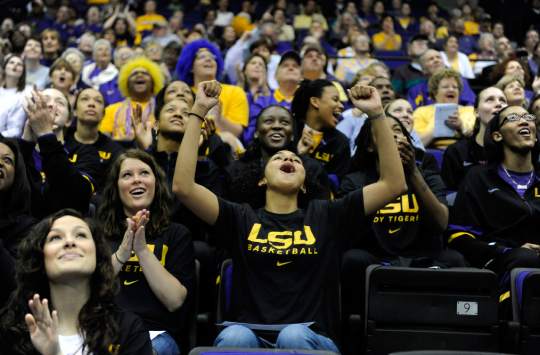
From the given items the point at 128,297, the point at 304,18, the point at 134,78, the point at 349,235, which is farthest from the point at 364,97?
the point at 304,18

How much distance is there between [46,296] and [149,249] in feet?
1.99

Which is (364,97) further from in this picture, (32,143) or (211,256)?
(32,143)

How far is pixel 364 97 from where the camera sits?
3480 mm

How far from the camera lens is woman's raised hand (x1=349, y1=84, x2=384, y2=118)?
345 cm

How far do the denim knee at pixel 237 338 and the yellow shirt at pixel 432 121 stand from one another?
3.11m

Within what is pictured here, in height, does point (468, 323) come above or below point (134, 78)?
below

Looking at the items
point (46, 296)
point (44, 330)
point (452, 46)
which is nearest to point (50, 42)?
point (452, 46)

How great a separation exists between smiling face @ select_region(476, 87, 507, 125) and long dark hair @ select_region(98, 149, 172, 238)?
2.49 meters

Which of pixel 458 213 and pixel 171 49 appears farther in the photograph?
pixel 171 49

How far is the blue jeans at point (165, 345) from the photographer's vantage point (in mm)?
3340

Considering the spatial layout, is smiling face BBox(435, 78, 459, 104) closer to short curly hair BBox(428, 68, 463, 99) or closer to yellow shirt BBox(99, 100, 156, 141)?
short curly hair BBox(428, 68, 463, 99)

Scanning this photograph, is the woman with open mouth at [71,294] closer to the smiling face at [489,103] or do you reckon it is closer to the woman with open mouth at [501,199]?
the woman with open mouth at [501,199]

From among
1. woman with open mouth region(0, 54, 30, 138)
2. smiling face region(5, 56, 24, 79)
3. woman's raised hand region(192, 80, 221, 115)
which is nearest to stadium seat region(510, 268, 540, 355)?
woman's raised hand region(192, 80, 221, 115)

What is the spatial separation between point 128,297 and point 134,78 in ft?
10.1
